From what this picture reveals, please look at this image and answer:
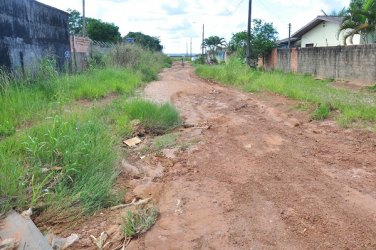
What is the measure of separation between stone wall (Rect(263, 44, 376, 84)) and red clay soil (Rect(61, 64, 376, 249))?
8.58 metres

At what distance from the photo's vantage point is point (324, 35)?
2659 cm

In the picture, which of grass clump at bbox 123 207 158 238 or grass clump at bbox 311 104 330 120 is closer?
grass clump at bbox 123 207 158 238

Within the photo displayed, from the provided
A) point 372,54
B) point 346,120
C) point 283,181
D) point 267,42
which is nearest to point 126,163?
point 283,181

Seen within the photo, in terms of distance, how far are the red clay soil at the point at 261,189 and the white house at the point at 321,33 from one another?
18146 millimetres

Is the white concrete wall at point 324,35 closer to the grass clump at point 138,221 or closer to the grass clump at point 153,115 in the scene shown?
the grass clump at point 153,115

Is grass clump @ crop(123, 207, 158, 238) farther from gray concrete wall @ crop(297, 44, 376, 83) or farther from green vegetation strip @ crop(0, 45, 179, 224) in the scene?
gray concrete wall @ crop(297, 44, 376, 83)

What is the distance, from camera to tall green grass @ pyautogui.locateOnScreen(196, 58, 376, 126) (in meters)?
8.26

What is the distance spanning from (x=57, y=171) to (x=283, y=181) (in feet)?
8.89

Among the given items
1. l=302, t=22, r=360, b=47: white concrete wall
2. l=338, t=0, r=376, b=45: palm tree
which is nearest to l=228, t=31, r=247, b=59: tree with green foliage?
l=302, t=22, r=360, b=47: white concrete wall

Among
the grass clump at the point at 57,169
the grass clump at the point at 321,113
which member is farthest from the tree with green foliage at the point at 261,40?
the grass clump at the point at 57,169

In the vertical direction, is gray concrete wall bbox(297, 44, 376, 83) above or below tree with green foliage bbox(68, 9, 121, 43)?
below

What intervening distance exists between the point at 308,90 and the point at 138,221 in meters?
10.5

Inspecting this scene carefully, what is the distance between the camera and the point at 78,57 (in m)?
18.6

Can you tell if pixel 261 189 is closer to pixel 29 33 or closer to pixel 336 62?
pixel 29 33
